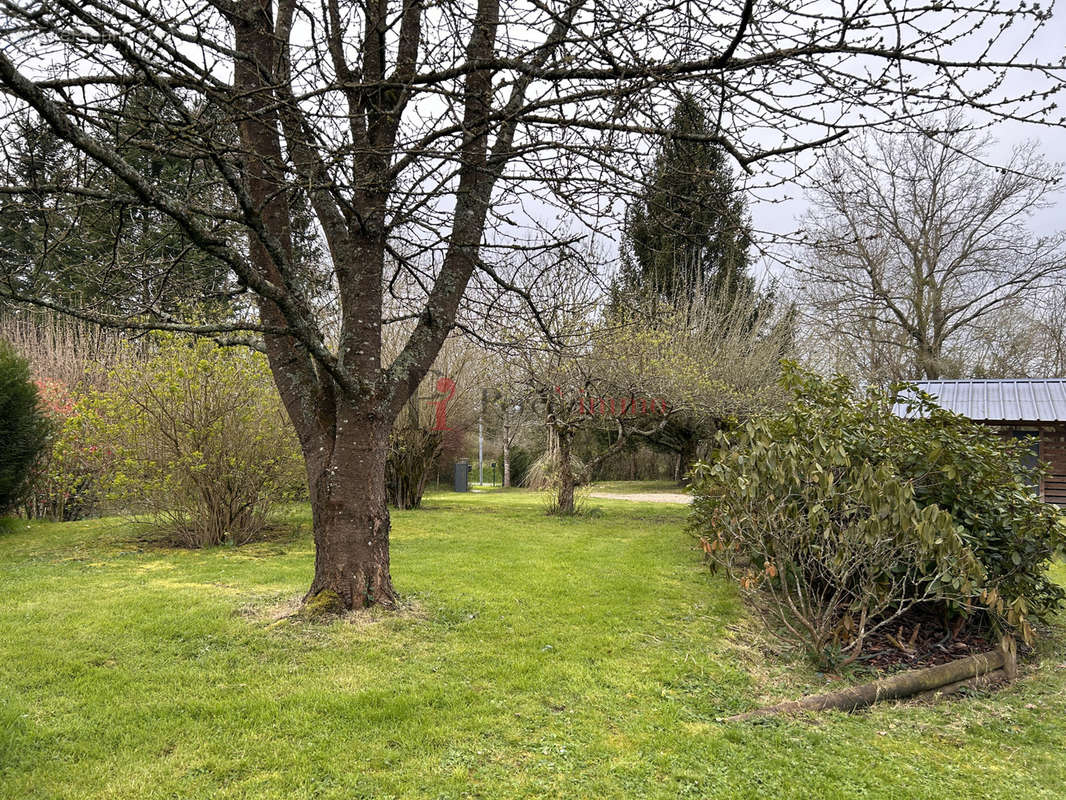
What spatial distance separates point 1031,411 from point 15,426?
18478 millimetres

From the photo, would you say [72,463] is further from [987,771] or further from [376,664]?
[987,771]

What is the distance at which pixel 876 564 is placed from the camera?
14.6 feet

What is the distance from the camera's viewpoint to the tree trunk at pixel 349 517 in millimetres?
4789

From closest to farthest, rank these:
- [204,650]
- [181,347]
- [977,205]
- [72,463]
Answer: [204,650]
[181,347]
[72,463]
[977,205]

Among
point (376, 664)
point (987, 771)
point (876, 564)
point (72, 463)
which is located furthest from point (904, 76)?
point (72, 463)

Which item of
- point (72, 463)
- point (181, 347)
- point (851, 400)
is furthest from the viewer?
point (72, 463)

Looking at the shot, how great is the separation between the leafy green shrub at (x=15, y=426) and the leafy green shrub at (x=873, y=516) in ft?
Answer: 31.3

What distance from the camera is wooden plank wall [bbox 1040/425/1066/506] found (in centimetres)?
1386

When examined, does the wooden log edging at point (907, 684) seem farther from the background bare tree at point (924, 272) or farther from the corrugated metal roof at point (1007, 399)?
the background bare tree at point (924, 272)

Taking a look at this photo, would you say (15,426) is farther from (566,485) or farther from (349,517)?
(566,485)

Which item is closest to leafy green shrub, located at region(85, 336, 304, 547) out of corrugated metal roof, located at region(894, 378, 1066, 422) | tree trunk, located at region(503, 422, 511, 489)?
corrugated metal roof, located at region(894, 378, 1066, 422)

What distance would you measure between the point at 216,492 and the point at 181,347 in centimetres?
204

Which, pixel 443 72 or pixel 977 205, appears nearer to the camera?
pixel 443 72

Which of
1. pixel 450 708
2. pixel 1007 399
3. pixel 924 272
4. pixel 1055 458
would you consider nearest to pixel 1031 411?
pixel 1007 399
